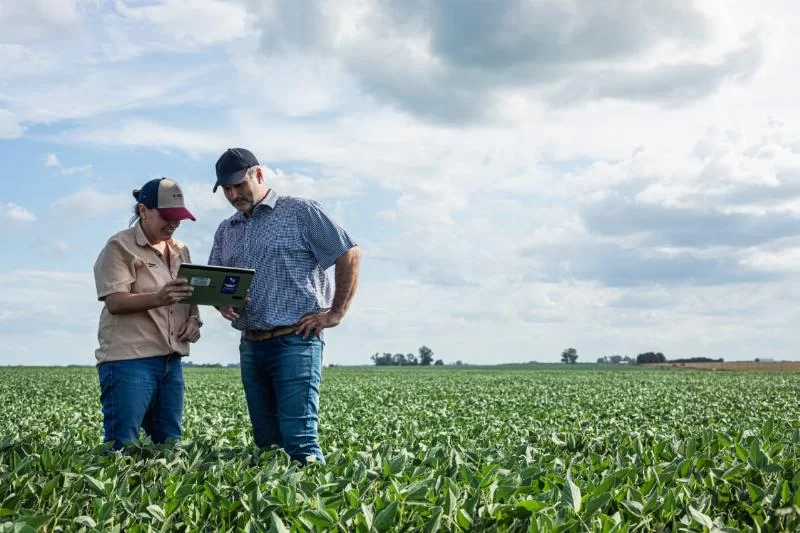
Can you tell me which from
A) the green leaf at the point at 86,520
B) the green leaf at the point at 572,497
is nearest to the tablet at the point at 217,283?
the green leaf at the point at 86,520

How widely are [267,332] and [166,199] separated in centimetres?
118

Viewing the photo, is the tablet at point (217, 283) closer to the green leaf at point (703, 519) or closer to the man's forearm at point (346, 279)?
the man's forearm at point (346, 279)

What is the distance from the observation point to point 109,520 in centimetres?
381

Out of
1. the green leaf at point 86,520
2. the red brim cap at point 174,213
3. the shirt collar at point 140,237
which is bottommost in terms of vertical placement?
the green leaf at point 86,520

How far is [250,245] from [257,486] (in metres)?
2.03

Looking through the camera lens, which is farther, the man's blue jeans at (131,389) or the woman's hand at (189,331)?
the woman's hand at (189,331)

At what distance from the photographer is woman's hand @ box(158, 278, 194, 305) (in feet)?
17.0

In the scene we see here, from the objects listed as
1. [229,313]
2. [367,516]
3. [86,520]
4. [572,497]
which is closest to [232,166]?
[229,313]

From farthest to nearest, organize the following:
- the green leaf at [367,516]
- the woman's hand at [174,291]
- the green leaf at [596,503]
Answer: the woman's hand at [174,291] → the green leaf at [596,503] → the green leaf at [367,516]

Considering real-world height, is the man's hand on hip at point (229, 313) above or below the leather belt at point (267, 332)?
above

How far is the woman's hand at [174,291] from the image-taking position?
5191 mm

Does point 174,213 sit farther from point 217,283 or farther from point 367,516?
point 367,516

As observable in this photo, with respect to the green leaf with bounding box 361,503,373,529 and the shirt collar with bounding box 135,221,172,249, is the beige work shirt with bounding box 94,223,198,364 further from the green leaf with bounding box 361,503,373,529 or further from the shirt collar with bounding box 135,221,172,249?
the green leaf with bounding box 361,503,373,529

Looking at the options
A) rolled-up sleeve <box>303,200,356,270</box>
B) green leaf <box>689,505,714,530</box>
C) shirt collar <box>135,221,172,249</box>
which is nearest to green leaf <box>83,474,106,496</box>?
shirt collar <box>135,221,172,249</box>
